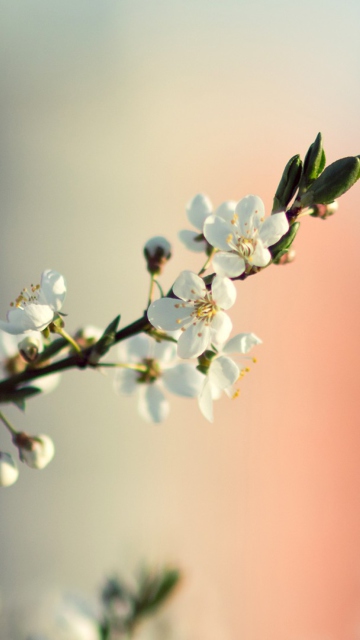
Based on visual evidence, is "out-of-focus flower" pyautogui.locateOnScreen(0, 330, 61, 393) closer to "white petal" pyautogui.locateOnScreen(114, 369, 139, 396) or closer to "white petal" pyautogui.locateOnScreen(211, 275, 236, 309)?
"white petal" pyautogui.locateOnScreen(114, 369, 139, 396)

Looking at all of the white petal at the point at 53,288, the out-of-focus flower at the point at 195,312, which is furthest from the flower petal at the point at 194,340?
the white petal at the point at 53,288

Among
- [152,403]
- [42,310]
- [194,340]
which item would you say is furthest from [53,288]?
[152,403]

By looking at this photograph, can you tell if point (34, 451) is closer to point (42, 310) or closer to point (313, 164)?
point (42, 310)

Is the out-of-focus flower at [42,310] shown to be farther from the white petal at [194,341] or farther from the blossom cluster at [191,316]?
the white petal at [194,341]

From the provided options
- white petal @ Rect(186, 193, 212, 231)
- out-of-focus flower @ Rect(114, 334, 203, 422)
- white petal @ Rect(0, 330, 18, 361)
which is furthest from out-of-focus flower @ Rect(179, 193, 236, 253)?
white petal @ Rect(0, 330, 18, 361)

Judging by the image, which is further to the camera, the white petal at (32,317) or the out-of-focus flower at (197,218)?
the out-of-focus flower at (197,218)
